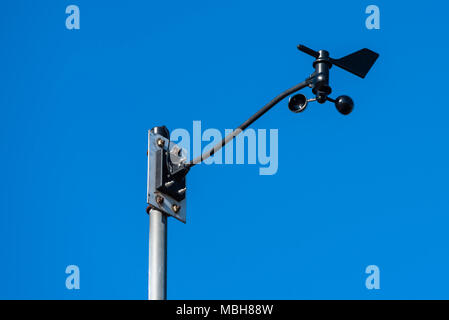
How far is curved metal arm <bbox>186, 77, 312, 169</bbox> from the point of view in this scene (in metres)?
9.80

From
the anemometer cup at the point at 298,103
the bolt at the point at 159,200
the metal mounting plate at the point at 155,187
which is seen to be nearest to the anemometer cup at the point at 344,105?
the anemometer cup at the point at 298,103

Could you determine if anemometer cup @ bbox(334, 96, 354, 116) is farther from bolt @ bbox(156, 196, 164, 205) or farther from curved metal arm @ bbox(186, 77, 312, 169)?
bolt @ bbox(156, 196, 164, 205)

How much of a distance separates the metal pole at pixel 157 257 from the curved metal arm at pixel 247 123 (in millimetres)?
648

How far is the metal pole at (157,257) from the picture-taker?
30.5 feet

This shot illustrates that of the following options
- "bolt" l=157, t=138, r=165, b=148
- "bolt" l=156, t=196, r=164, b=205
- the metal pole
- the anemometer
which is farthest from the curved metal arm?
the metal pole

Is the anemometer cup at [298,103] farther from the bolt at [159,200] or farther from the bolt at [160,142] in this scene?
the bolt at [159,200]

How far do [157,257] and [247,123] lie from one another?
157 centimetres

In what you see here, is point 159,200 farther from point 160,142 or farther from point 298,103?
point 298,103

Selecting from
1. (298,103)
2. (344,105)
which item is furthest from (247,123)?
(344,105)

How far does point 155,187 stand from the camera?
974 cm

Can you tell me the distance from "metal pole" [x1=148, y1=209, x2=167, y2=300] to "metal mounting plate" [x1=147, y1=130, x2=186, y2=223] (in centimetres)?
9
